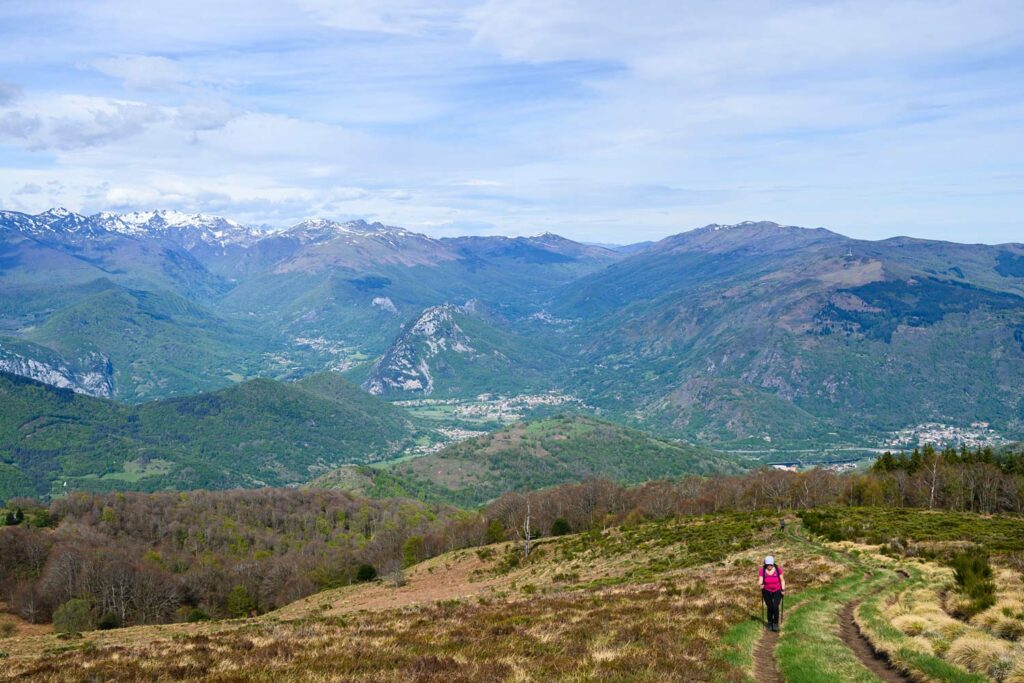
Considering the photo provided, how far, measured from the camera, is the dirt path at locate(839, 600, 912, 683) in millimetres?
22500

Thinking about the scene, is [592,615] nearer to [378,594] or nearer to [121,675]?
[121,675]

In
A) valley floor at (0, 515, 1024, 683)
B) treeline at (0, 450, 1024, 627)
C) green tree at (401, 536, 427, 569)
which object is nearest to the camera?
valley floor at (0, 515, 1024, 683)

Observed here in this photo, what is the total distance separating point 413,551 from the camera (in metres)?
140

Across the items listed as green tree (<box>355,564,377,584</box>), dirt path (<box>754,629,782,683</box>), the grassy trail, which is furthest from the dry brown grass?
green tree (<box>355,564,377,584</box>)

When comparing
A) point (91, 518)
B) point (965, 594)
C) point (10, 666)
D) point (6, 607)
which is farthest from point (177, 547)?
point (965, 594)

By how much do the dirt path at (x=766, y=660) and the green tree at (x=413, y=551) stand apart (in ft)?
376

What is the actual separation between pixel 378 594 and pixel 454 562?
1688cm

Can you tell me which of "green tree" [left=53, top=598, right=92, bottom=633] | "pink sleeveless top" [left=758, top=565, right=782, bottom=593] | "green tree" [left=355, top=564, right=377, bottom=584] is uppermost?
"pink sleeveless top" [left=758, top=565, right=782, bottom=593]

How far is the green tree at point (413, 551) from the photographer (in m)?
135

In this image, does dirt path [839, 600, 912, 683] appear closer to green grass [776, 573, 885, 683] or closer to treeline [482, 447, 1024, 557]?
green grass [776, 573, 885, 683]

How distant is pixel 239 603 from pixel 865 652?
403 ft

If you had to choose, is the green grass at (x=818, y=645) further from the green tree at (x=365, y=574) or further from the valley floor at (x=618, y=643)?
the green tree at (x=365, y=574)

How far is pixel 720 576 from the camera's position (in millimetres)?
45969

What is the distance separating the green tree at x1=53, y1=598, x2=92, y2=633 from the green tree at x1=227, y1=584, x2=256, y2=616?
89.6 feet
